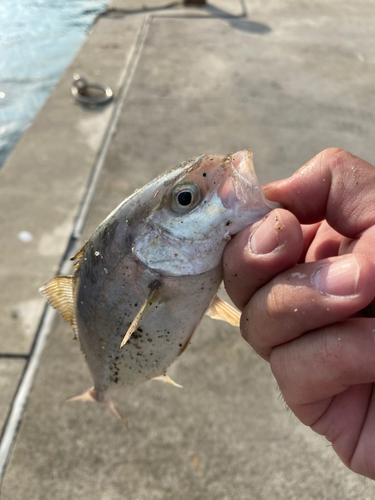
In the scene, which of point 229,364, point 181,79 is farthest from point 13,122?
point 229,364

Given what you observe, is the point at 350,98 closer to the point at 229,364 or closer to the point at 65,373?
the point at 229,364

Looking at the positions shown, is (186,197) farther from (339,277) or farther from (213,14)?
(213,14)

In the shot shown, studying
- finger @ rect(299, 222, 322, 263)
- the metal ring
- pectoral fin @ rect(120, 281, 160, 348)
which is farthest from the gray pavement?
pectoral fin @ rect(120, 281, 160, 348)

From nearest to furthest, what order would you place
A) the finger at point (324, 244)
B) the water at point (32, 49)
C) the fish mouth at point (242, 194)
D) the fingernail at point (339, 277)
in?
the fingernail at point (339, 277) < the fish mouth at point (242, 194) < the finger at point (324, 244) < the water at point (32, 49)

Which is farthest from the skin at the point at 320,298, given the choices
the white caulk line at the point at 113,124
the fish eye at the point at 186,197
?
the white caulk line at the point at 113,124

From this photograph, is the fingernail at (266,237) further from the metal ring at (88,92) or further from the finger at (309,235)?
the metal ring at (88,92)

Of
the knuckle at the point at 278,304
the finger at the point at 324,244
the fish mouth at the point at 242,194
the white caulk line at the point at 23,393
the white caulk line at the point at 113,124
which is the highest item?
the fish mouth at the point at 242,194

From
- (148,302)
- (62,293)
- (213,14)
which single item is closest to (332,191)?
(148,302)
